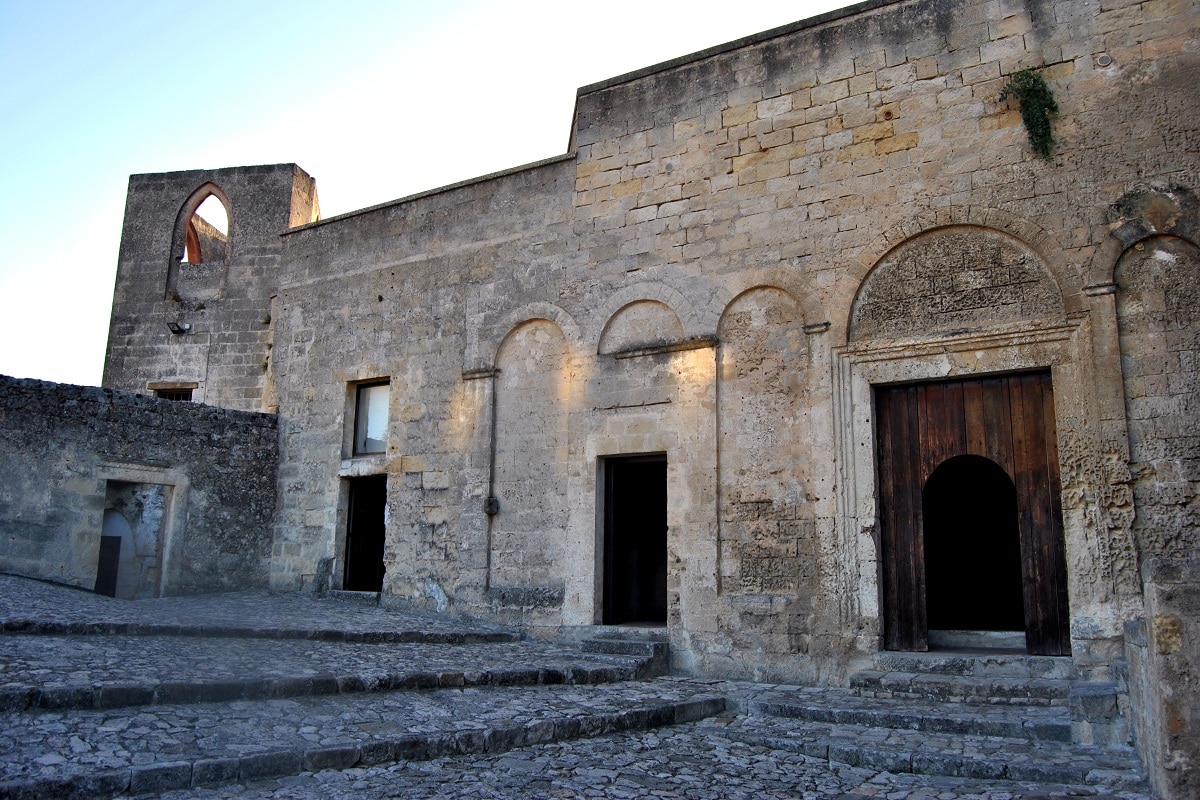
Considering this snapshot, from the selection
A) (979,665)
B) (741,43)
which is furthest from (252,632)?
(741,43)

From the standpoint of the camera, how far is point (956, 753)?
5.71 m

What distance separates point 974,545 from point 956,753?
6146mm

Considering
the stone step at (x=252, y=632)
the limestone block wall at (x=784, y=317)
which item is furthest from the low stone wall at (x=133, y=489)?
the stone step at (x=252, y=632)

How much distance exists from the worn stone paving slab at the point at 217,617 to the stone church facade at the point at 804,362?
0.66m

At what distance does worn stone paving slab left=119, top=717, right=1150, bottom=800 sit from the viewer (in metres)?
4.80

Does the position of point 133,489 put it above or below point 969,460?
below

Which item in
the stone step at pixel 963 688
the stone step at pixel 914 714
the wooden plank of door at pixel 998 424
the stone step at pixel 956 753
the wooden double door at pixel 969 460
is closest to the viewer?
the stone step at pixel 956 753

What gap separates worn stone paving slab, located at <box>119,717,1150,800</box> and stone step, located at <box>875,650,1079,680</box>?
2.06 meters

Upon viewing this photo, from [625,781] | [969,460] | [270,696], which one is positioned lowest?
[625,781]

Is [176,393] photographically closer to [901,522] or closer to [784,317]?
[784,317]

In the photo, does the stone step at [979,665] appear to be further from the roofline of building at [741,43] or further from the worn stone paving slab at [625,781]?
the roofline of building at [741,43]

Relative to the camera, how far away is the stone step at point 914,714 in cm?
624

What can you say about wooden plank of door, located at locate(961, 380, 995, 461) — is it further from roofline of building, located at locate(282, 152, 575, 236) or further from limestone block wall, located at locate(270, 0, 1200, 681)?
roofline of building, located at locate(282, 152, 575, 236)

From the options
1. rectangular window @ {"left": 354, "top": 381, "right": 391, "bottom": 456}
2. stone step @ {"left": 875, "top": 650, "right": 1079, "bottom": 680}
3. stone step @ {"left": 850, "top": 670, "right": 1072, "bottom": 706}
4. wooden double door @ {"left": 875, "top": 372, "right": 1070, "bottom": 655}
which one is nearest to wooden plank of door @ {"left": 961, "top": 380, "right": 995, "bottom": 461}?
wooden double door @ {"left": 875, "top": 372, "right": 1070, "bottom": 655}
